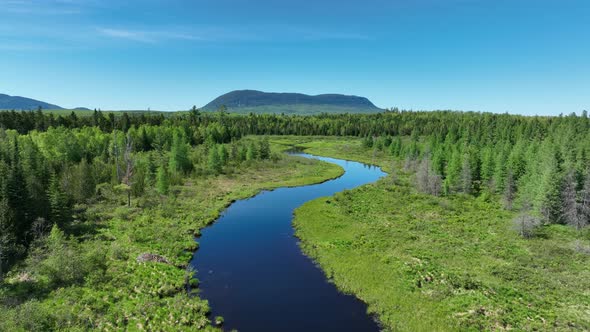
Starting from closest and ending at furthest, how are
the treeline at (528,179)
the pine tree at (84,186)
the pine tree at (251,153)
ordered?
the treeline at (528,179) < the pine tree at (84,186) < the pine tree at (251,153)

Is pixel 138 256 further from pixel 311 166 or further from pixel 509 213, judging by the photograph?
pixel 311 166

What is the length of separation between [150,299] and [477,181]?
8002cm

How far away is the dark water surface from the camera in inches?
1104

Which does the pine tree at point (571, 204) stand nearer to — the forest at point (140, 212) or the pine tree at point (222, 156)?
the forest at point (140, 212)

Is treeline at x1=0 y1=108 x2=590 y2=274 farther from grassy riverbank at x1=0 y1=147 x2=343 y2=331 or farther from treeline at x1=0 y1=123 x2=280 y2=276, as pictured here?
grassy riverbank at x1=0 y1=147 x2=343 y2=331

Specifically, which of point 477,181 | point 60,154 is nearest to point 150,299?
point 60,154

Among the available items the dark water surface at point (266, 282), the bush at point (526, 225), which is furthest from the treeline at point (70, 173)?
the bush at point (526, 225)

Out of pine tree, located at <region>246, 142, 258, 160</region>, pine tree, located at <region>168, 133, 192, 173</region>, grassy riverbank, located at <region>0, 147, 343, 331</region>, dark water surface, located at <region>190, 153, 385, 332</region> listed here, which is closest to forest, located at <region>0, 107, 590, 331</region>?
grassy riverbank, located at <region>0, 147, 343, 331</region>

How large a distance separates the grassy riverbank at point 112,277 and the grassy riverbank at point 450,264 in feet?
53.6

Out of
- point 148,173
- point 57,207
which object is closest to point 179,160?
point 148,173

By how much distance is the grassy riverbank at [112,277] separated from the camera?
25777 millimetres

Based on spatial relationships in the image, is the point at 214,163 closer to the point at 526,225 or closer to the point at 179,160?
the point at 179,160

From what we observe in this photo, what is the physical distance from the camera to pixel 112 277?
3269cm

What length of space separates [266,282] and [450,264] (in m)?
20.5
